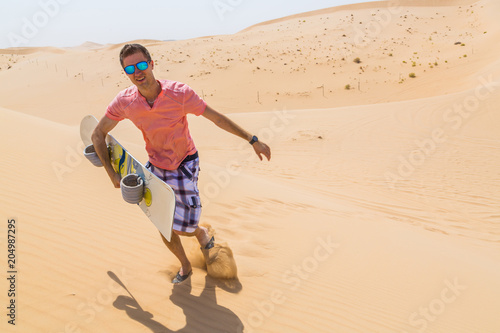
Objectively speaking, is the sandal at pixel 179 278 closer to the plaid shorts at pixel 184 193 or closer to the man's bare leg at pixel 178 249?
the man's bare leg at pixel 178 249

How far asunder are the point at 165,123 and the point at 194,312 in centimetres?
151

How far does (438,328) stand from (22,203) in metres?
4.40

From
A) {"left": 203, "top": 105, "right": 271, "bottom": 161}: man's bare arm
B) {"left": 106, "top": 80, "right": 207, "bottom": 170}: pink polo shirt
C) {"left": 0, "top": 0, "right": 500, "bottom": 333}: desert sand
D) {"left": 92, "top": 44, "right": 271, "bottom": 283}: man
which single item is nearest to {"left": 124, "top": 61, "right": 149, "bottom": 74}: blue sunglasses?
{"left": 92, "top": 44, "right": 271, "bottom": 283}: man

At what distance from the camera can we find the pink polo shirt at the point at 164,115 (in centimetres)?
289

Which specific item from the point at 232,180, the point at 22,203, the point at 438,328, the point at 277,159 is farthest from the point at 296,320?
A: the point at 277,159

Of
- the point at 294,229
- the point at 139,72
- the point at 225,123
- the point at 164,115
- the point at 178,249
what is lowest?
the point at 294,229

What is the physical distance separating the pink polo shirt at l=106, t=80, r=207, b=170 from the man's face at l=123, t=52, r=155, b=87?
0.40 feet

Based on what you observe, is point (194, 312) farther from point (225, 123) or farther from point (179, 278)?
point (225, 123)

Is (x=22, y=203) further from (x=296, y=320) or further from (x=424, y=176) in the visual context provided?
(x=424, y=176)

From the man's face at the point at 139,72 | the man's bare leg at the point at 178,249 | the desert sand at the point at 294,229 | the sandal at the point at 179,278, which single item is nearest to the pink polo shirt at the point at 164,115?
the man's face at the point at 139,72

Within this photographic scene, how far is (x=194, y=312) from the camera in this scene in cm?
306

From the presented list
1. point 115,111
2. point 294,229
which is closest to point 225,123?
point 115,111

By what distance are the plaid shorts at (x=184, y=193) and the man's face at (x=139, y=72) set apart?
0.70 m

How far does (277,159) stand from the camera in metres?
10.6
